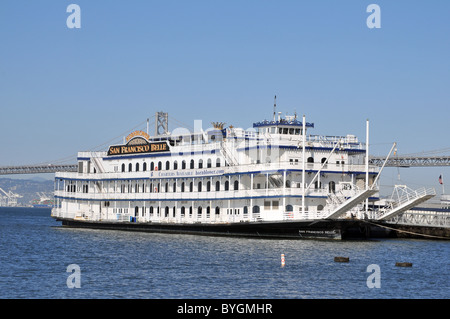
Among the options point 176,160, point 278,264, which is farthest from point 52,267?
point 176,160

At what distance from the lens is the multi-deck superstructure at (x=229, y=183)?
47.0 m

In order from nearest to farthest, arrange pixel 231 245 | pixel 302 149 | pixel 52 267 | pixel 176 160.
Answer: pixel 52 267 → pixel 231 245 → pixel 302 149 → pixel 176 160

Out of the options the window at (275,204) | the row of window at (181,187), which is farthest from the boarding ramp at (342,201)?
the row of window at (181,187)

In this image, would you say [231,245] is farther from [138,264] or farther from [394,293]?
[394,293]

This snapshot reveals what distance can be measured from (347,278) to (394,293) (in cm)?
330

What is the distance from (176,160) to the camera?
2269 inches

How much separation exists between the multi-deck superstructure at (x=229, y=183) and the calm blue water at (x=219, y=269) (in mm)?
2091

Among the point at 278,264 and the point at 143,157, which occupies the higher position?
the point at 143,157

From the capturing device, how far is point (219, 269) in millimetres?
33594

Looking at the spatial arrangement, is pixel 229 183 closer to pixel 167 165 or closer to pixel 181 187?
pixel 181 187
